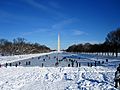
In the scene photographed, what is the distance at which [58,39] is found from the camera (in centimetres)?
13062

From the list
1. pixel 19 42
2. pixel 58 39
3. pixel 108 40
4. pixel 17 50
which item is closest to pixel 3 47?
A: pixel 17 50

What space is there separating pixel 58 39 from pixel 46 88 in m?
115

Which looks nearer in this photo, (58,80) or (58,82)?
(58,82)

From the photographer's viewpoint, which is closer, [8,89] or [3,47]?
[8,89]

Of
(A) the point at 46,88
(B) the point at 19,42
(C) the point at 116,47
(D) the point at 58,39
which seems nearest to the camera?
(A) the point at 46,88

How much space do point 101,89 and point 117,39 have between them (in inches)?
2414

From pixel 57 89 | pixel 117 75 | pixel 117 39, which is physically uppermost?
pixel 117 39

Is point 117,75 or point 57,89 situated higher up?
point 117,75

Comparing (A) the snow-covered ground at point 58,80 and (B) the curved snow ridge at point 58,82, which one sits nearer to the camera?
(B) the curved snow ridge at point 58,82

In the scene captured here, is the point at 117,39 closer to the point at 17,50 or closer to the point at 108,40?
the point at 108,40

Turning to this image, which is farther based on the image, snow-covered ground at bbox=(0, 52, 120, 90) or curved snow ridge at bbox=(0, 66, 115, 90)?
snow-covered ground at bbox=(0, 52, 120, 90)

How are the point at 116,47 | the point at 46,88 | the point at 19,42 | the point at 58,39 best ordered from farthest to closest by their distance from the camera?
the point at 19,42 → the point at 58,39 → the point at 116,47 → the point at 46,88

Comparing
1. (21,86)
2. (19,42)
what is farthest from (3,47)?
(21,86)

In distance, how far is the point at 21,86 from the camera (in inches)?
643
